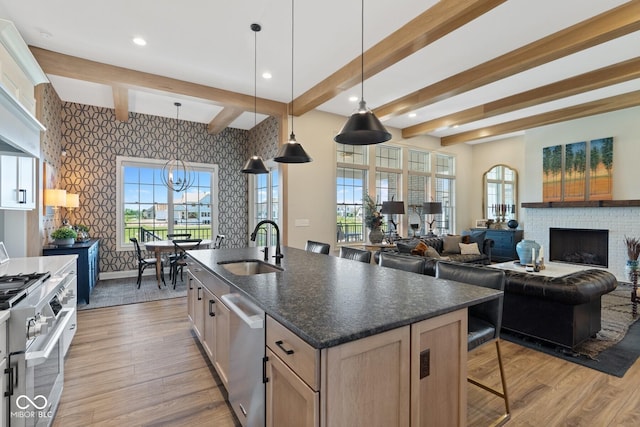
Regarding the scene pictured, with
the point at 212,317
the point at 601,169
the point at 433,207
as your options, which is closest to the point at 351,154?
the point at 433,207

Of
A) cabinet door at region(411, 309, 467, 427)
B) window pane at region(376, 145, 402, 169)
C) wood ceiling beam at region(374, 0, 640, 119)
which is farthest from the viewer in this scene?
window pane at region(376, 145, 402, 169)

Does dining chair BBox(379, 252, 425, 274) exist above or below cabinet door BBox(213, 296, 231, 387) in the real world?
above

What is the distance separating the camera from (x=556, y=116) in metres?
5.97

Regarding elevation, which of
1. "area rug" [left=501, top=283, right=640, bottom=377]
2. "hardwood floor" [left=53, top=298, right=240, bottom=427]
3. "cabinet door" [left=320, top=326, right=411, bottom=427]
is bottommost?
"hardwood floor" [left=53, top=298, right=240, bottom=427]

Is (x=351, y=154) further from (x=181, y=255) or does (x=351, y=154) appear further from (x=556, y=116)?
(x=556, y=116)

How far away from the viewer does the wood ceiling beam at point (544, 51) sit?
289cm

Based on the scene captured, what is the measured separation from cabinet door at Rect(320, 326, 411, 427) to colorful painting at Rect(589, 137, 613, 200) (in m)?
6.94

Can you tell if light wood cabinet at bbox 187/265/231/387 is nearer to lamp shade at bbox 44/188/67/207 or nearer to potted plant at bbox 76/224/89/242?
lamp shade at bbox 44/188/67/207

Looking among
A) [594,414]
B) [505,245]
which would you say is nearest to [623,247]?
[505,245]

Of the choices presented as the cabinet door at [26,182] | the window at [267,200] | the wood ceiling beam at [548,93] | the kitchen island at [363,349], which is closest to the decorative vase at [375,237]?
the window at [267,200]

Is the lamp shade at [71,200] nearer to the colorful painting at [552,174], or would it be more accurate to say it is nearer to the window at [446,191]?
the window at [446,191]

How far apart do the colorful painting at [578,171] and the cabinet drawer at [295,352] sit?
24.0ft

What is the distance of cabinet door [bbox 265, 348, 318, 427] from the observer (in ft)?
3.51

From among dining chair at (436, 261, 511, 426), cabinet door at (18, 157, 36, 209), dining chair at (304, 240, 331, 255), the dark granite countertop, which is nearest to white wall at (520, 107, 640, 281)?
dining chair at (436, 261, 511, 426)
